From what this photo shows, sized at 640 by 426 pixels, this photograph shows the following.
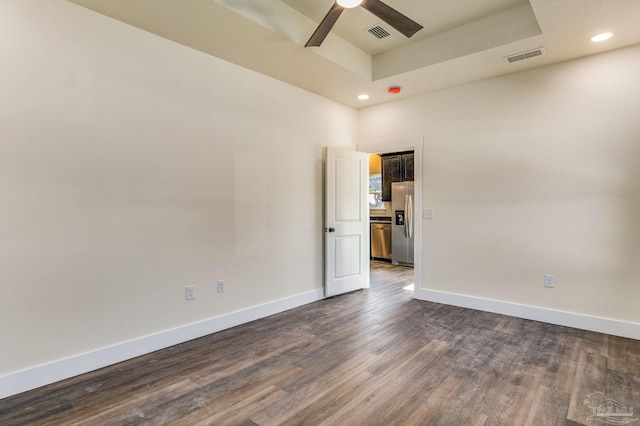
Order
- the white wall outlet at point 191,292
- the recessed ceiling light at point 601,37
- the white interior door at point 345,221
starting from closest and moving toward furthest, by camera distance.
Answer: the recessed ceiling light at point 601,37
the white wall outlet at point 191,292
the white interior door at point 345,221

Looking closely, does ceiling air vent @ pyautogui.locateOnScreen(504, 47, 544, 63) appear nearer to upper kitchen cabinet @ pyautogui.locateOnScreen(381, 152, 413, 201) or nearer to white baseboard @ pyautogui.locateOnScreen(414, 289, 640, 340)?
white baseboard @ pyautogui.locateOnScreen(414, 289, 640, 340)

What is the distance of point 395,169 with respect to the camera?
280 inches

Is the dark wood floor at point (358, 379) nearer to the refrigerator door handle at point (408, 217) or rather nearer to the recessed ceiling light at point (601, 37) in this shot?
the recessed ceiling light at point (601, 37)

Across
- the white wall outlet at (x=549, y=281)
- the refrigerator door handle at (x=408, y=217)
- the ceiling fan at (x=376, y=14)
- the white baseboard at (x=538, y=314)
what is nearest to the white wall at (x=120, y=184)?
the ceiling fan at (x=376, y=14)

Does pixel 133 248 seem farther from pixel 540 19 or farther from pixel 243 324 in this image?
pixel 540 19

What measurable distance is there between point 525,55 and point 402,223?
161 inches

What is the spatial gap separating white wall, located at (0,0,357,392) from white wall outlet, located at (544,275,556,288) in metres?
2.88

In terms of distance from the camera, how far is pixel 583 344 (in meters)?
2.87

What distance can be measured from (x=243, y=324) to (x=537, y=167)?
3.51 meters

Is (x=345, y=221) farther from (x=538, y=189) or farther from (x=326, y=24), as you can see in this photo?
(x=326, y=24)

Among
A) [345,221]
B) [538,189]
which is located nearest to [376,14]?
[538,189]

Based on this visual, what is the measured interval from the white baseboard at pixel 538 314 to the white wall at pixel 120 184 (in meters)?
2.07

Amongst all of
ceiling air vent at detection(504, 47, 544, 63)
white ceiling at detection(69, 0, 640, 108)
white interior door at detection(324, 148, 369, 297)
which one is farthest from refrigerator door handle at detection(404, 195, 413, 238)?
ceiling air vent at detection(504, 47, 544, 63)

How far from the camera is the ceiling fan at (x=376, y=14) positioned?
7.10 feet
